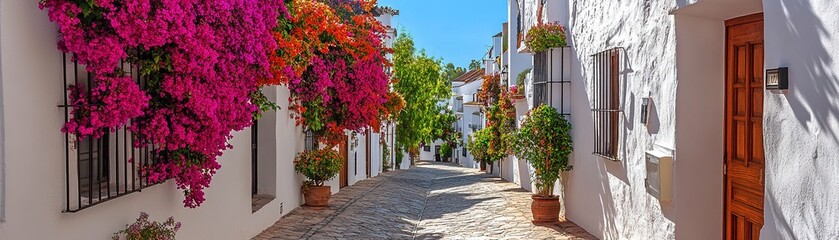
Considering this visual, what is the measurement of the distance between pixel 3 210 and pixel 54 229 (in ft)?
2.01

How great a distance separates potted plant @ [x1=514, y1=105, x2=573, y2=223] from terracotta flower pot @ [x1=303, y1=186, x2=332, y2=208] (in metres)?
3.88

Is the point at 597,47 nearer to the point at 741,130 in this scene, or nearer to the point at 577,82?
the point at 577,82

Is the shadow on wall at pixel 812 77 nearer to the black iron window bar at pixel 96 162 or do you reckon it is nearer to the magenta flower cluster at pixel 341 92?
the black iron window bar at pixel 96 162

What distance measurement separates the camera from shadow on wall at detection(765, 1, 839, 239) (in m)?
4.24

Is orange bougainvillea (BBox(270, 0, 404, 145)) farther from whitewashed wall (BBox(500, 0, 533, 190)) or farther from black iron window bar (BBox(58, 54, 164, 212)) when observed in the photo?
black iron window bar (BBox(58, 54, 164, 212))

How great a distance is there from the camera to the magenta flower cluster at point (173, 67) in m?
5.15

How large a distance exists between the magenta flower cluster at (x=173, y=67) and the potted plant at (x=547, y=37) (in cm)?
554

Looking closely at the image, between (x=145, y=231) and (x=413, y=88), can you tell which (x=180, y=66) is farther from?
(x=413, y=88)

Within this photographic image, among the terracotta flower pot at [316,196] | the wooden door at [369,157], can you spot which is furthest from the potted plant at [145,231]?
the wooden door at [369,157]

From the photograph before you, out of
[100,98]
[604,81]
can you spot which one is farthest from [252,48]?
[604,81]

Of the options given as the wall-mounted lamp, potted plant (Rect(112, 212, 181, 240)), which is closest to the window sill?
potted plant (Rect(112, 212, 181, 240))

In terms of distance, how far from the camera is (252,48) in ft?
23.6

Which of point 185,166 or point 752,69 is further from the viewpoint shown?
point 185,166

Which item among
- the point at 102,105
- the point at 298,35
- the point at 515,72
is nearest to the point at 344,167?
the point at 515,72
